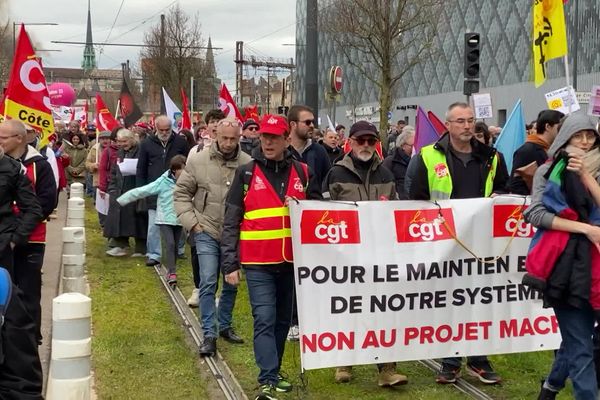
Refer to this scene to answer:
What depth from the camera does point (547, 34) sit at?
9320 millimetres

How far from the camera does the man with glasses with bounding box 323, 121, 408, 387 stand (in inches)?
233

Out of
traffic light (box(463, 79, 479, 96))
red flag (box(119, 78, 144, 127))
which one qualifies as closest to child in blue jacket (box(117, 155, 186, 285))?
traffic light (box(463, 79, 479, 96))

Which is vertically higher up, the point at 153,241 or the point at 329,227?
the point at 329,227

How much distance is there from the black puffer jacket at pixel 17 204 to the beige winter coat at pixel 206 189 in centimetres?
121


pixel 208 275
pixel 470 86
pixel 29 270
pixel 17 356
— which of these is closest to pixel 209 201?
pixel 208 275

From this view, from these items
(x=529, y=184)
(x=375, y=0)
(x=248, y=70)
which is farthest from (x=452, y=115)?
(x=248, y=70)

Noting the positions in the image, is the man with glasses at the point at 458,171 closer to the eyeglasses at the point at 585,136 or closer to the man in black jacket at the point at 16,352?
the eyeglasses at the point at 585,136

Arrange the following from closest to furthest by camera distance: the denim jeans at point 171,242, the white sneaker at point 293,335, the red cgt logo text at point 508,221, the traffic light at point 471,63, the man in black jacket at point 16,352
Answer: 1. the man in black jacket at point 16,352
2. the red cgt logo text at point 508,221
3. the white sneaker at point 293,335
4. the denim jeans at point 171,242
5. the traffic light at point 471,63

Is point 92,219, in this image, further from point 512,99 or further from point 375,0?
point 512,99

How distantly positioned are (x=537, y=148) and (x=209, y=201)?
270cm

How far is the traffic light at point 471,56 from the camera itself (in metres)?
13.8

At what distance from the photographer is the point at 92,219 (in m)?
17.4

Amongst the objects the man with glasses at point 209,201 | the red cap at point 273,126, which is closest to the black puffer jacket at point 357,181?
the red cap at point 273,126

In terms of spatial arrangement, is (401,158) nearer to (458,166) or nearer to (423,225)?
(458,166)
